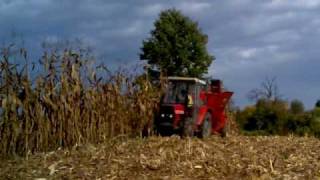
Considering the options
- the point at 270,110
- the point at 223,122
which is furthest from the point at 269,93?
the point at 223,122

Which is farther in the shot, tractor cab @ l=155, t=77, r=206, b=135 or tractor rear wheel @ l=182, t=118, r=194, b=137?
tractor cab @ l=155, t=77, r=206, b=135

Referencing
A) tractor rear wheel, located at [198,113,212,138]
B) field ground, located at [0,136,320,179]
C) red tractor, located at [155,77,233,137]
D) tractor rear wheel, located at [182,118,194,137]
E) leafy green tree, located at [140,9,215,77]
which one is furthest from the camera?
leafy green tree, located at [140,9,215,77]

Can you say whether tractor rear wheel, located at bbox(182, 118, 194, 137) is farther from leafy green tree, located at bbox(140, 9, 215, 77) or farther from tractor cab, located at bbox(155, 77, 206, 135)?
leafy green tree, located at bbox(140, 9, 215, 77)

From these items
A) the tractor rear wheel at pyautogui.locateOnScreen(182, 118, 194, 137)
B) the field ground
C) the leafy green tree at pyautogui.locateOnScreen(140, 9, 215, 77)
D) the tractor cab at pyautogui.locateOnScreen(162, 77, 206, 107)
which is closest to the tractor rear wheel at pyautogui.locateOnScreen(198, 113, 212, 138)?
the tractor cab at pyautogui.locateOnScreen(162, 77, 206, 107)

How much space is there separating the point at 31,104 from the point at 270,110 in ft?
69.4

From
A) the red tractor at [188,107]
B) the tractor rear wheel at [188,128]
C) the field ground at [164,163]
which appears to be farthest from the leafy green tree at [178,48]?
the field ground at [164,163]

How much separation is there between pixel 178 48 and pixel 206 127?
968 inches

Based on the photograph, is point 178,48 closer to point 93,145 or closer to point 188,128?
point 188,128

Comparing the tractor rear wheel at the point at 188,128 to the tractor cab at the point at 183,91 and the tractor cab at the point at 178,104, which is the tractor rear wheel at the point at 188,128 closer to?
the tractor cab at the point at 178,104

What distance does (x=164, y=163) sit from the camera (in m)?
12.6

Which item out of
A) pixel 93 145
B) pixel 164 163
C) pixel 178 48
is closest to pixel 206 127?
pixel 93 145

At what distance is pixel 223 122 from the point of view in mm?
22875

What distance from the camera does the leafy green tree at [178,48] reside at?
146ft

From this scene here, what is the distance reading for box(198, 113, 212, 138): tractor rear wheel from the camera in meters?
20.7
